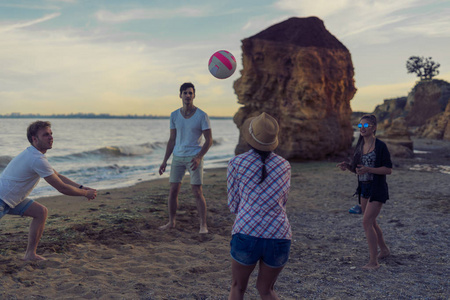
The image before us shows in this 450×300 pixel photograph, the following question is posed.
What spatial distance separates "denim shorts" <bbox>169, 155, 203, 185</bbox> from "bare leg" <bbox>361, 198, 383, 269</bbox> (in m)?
2.39

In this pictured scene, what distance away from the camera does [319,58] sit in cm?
1652

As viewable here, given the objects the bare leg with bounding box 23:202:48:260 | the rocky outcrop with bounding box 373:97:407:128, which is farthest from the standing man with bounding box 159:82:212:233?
the rocky outcrop with bounding box 373:97:407:128

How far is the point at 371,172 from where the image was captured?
421cm

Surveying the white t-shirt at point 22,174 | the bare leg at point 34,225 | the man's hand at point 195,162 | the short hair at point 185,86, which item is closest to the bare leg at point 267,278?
the white t-shirt at point 22,174

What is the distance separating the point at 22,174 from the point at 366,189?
3.93 metres

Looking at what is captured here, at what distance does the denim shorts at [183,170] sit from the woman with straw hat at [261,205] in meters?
3.18

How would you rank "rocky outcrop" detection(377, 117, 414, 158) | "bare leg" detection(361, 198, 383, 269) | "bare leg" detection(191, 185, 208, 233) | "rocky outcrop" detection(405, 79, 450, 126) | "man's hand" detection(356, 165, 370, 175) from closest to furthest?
1. "man's hand" detection(356, 165, 370, 175)
2. "bare leg" detection(361, 198, 383, 269)
3. "bare leg" detection(191, 185, 208, 233)
4. "rocky outcrop" detection(377, 117, 414, 158)
5. "rocky outcrop" detection(405, 79, 450, 126)

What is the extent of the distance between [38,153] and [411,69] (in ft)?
246

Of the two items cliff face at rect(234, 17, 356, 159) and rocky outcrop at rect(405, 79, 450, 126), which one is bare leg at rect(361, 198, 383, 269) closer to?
cliff face at rect(234, 17, 356, 159)

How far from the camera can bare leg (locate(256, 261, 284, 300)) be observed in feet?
8.14

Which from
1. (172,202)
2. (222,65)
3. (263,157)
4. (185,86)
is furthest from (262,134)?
(222,65)

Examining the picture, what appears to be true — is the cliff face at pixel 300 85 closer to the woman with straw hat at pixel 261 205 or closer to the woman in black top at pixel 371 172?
the woman in black top at pixel 371 172

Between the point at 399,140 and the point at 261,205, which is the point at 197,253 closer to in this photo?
the point at 261,205

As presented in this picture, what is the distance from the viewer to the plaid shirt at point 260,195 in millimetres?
2410
